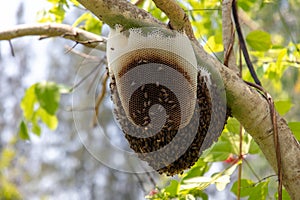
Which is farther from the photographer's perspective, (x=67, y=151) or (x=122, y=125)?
(x=67, y=151)

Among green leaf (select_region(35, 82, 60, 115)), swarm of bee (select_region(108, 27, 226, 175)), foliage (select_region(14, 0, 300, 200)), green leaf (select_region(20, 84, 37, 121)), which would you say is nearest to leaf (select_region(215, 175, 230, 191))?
foliage (select_region(14, 0, 300, 200))

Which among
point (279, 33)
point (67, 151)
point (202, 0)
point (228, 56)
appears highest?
point (228, 56)

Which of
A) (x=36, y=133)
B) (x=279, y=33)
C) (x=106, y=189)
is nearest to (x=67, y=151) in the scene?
(x=106, y=189)

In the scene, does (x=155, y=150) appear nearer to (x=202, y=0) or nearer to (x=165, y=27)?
(x=165, y=27)

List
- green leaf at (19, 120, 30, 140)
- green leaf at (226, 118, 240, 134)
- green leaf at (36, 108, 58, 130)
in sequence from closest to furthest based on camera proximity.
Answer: green leaf at (226, 118, 240, 134), green leaf at (19, 120, 30, 140), green leaf at (36, 108, 58, 130)

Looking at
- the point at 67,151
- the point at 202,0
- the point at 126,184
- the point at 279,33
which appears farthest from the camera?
the point at 67,151

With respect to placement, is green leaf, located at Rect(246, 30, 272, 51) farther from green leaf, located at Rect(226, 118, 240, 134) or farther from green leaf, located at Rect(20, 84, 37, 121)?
green leaf, located at Rect(20, 84, 37, 121)
